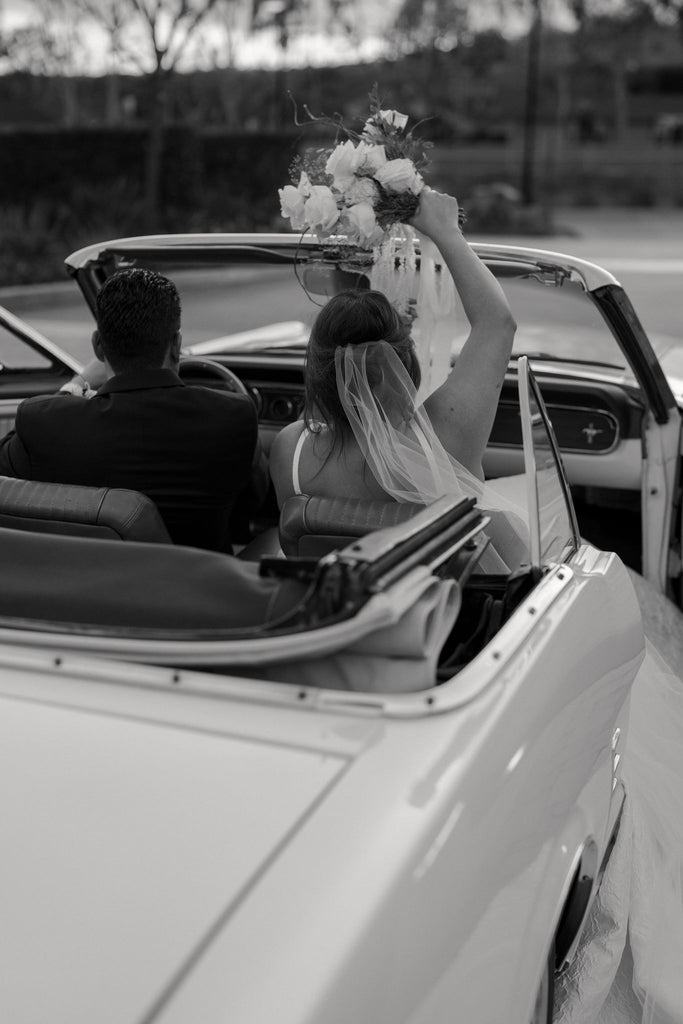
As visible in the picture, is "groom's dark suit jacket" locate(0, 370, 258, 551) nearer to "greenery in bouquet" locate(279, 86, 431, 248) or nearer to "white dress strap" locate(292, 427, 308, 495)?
"white dress strap" locate(292, 427, 308, 495)

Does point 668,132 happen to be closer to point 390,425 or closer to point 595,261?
point 595,261

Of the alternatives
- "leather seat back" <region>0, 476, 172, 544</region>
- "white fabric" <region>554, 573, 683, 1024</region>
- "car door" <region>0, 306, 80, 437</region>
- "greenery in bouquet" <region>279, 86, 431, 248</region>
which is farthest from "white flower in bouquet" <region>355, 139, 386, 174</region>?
"car door" <region>0, 306, 80, 437</region>

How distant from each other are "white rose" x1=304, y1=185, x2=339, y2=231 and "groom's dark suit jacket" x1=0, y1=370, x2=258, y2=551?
493 millimetres

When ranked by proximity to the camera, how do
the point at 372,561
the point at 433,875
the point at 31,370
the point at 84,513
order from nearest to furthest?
the point at 433,875 → the point at 372,561 → the point at 84,513 → the point at 31,370

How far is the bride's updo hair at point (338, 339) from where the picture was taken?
2.71 m

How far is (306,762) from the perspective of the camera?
151 cm

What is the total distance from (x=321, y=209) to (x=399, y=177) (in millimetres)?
217

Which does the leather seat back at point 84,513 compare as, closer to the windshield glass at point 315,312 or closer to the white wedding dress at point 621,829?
the white wedding dress at point 621,829

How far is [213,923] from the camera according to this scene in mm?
1282

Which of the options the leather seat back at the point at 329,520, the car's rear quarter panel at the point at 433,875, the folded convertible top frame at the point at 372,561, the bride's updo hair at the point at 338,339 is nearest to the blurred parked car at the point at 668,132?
the bride's updo hair at the point at 338,339

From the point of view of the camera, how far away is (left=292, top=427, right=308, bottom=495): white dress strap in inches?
108

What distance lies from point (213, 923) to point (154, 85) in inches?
623

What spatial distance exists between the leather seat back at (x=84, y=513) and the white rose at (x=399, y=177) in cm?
103

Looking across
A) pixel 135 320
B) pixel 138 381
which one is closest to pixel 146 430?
pixel 138 381
